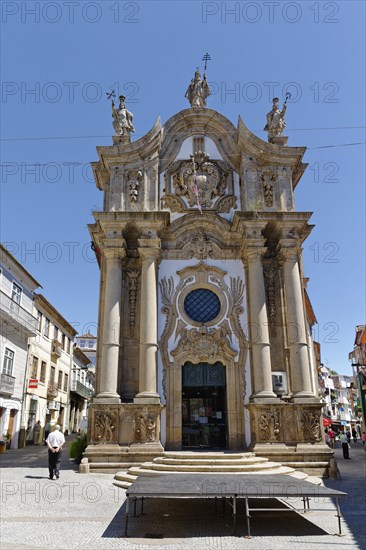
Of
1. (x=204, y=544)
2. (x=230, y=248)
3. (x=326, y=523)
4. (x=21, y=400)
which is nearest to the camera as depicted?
(x=204, y=544)

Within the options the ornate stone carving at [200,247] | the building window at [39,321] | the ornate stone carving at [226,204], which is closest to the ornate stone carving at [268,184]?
the ornate stone carving at [226,204]

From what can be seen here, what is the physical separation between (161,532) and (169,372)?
8.37 m

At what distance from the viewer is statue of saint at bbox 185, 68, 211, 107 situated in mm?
18734

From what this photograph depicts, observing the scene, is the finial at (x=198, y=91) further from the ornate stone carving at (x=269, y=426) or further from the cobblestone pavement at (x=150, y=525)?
the cobblestone pavement at (x=150, y=525)

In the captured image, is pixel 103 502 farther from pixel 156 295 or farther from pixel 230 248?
pixel 230 248

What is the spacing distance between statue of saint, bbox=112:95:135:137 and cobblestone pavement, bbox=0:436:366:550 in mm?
12713

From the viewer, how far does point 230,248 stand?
1698 centimetres

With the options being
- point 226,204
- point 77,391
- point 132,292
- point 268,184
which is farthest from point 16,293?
point 77,391

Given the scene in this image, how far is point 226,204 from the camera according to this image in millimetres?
17531

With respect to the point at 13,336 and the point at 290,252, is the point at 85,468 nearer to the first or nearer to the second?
the point at 290,252

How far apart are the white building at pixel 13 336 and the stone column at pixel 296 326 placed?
14.9m

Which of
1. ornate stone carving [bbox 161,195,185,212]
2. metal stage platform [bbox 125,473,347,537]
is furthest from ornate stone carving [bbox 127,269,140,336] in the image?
metal stage platform [bbox 125,473,347,537]

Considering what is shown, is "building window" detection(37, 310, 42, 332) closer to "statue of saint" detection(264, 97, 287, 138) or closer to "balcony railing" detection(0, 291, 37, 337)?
"balcony railing" detection(0, 291, 37, 337)

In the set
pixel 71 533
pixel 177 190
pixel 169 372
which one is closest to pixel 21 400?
pixel 169 372
